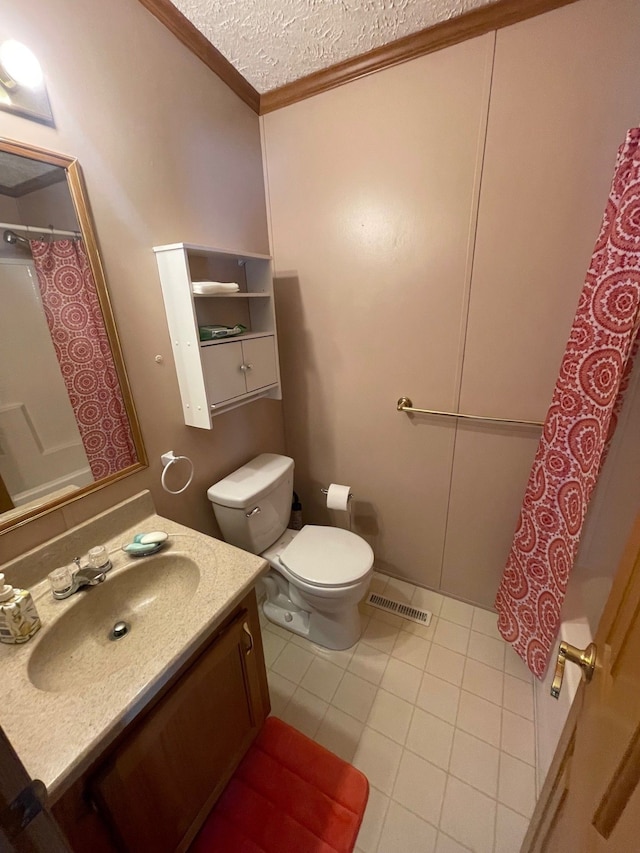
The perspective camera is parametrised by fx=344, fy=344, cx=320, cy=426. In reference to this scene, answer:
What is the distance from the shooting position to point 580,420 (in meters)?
1.14

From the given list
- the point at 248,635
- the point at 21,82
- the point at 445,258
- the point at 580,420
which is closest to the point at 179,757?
the point at 248,635

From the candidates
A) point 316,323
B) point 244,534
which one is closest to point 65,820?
point 244,534

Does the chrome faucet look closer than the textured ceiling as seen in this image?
Yes

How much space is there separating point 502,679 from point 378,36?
2.52m

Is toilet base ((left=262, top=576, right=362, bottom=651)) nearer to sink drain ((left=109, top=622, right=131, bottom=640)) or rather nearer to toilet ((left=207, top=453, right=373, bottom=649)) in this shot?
toilet ((left=207, top=453, right=373, bottom=649))

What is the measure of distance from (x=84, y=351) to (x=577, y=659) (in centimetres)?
138

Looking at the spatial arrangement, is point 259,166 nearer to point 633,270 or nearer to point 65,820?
point 633,270

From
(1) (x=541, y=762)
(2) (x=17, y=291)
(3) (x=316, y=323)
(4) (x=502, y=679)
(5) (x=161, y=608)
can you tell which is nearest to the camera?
(2) (x=17, y=291)

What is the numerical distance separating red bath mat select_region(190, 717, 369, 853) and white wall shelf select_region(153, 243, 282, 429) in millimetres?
1215

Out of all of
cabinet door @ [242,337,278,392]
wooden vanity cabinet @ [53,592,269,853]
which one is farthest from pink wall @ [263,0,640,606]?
wooden vanity cabinet @ [53,592,269,853]

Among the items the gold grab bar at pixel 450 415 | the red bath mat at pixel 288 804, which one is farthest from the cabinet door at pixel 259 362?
the red bath mat at pixel 288 804

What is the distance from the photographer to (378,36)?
1203 mm

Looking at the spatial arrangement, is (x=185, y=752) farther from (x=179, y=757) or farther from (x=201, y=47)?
(x=201, y=47)

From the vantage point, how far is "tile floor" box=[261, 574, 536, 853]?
1071 millimetres
